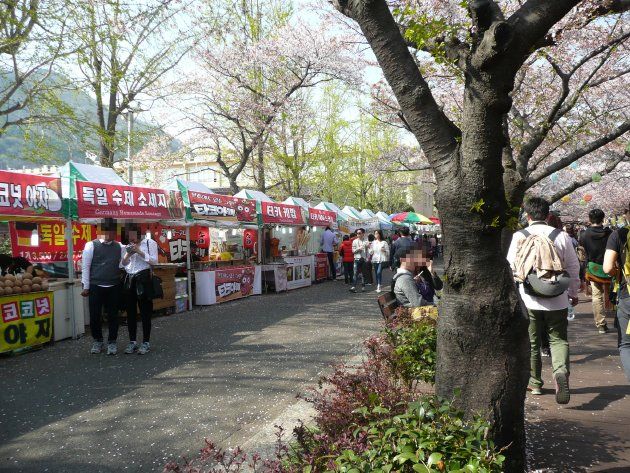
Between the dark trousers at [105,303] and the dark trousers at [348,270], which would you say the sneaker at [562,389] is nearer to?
the dark trousers at [105,303]

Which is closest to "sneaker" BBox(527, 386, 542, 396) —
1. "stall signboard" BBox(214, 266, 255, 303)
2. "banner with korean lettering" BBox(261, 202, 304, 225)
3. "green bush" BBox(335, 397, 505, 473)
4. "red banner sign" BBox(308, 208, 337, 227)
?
"green bush" BBox(335, 397, 505, 473)

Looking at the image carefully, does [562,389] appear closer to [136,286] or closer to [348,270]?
[136,286]

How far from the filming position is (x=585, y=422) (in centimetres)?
381

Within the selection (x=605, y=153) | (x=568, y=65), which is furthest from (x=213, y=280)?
(x=605, y=153)

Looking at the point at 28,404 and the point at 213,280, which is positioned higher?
the point at 213,280

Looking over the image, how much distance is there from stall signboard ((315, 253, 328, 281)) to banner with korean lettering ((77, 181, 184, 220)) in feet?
26.8

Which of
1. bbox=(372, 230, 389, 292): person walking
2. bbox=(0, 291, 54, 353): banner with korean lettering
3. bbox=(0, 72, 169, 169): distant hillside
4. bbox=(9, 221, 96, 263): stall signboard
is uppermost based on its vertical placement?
bbox=(0, 72, 169, 169): distant hillside

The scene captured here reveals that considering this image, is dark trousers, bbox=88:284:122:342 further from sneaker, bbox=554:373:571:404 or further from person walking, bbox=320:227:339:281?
person walking, bbox=320:227:339:281

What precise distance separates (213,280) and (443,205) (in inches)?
386

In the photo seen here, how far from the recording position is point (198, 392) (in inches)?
200

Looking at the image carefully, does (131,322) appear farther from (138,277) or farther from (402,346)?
(402,346)

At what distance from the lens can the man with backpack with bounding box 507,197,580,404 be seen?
13.3 ft

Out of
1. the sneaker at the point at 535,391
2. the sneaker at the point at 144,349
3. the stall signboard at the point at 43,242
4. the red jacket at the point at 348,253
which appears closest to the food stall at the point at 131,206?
the stall signboard at the point at 43,242

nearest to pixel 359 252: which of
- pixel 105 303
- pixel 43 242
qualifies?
pixel 43 242
